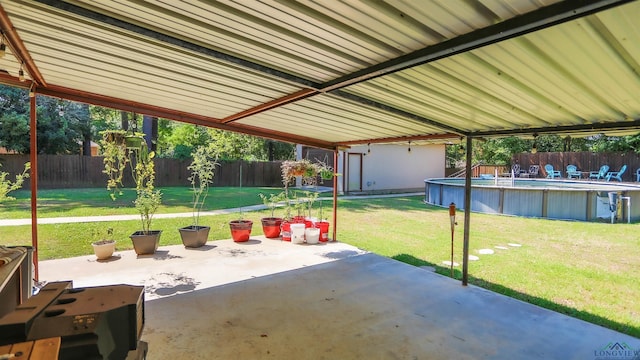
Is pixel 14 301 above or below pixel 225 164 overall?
below

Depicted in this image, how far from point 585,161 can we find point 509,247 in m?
16.1

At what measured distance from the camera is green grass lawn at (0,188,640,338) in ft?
13.5

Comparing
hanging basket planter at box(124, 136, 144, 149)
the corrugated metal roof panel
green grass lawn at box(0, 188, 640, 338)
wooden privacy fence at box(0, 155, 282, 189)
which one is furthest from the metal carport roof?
wooden privacy fence at box(0, 155, 282, 189)

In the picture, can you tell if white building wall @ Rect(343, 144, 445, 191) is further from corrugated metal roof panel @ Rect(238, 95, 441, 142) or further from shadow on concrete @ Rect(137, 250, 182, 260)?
shadow on concrete @ Rect(137, 250, 182, 260)

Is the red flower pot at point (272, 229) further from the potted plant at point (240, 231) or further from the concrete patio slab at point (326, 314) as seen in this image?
the concrete patio slab at point (326, 314)

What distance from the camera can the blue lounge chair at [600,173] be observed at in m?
16.9

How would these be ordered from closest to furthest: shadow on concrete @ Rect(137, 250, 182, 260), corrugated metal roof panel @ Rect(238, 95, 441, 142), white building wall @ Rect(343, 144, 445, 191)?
corrugated metal roof panel @ Rect(238, 95, 441, 142) < shadow on concrete @ Rect(137, 250, 182, 260) < white building wall @ Rect(343, 144, 445, 191)

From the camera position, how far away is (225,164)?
17844 mm

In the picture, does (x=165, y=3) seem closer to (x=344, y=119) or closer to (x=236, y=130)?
(x=344, y=119)

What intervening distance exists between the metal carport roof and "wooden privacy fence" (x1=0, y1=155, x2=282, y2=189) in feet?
42.6

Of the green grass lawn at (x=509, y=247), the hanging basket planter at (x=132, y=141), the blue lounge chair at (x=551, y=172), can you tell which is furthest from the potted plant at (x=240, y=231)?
the blue lounge chair at (x=551, y=172)

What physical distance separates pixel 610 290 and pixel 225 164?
52.8 feet

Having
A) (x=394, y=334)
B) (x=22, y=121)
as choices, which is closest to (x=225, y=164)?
(x=22, y=121)

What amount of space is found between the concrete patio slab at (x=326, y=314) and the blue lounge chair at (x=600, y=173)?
1732 centimetres
